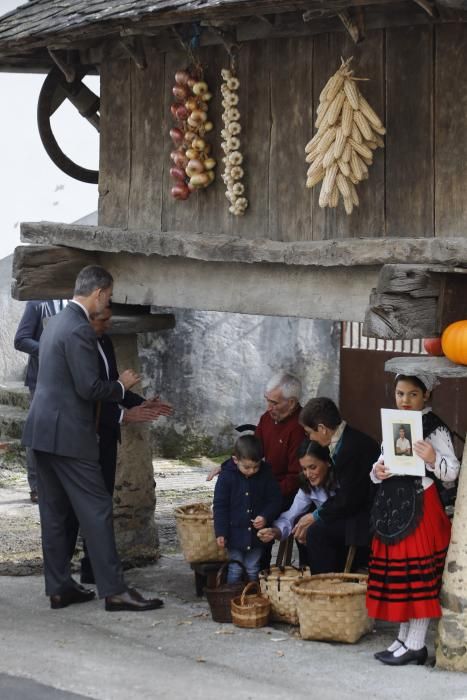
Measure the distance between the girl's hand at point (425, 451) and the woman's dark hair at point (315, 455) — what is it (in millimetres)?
1225

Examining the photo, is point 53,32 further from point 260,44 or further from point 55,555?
point 55,555

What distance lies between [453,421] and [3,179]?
17.7ft

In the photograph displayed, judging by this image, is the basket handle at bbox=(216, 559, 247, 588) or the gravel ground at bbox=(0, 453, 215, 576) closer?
the basket handle at bbox=(216, 559, 247, 588)

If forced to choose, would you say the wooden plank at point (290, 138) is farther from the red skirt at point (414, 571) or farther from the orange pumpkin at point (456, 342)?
the red skirt at point (414, 571)

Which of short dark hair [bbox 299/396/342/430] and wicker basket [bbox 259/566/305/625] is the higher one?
short dark hair [bbox 299/396/342/430]

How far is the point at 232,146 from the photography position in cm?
794

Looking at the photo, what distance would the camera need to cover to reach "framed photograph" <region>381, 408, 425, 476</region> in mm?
6848

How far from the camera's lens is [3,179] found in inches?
567

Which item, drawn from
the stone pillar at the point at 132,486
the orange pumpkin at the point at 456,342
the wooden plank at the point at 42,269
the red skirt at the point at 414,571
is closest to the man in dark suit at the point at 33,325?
the stone pillar at the point at 132,486

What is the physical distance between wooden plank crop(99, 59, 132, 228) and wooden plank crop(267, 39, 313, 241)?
1.43 metres

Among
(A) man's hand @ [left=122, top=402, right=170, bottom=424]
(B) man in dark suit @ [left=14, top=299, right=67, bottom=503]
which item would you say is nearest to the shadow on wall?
(B) man in dark suit @ [left=14, top=299, right=67, bottom=503]

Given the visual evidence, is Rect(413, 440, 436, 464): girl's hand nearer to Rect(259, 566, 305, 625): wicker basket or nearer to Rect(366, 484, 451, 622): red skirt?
Rect(366, 484, 451, 622): red skirt

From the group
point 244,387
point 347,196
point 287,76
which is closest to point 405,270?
point 347,196

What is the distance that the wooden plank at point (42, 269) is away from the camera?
9.04m
